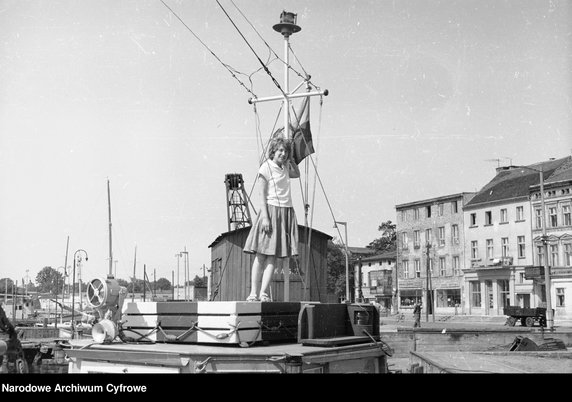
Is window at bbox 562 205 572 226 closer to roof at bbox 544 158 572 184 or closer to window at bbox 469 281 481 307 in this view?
roof at bbox 544 158 572 184

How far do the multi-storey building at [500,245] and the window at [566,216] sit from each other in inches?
73.1

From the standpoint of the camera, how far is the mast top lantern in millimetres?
5914

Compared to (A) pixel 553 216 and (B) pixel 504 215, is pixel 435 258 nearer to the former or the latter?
(B) pixel 504 215

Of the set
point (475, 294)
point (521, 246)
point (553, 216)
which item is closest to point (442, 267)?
point (475, 294)

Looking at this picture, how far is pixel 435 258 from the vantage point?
3450 centimetres

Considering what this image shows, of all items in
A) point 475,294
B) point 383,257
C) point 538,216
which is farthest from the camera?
point 475,294

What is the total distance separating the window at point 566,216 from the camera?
103 feet

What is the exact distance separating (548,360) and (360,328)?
10319 millimetres

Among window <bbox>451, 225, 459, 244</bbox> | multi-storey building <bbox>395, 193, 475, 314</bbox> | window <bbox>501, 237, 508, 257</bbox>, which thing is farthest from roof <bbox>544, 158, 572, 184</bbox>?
window <bbox>501, 237, 508, 257</bbox>

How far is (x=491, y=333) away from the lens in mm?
21109

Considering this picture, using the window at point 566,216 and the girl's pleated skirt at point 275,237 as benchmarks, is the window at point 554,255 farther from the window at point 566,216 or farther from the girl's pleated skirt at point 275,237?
the girl's pleated skirt at point 275,237

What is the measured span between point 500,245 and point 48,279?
114 ft

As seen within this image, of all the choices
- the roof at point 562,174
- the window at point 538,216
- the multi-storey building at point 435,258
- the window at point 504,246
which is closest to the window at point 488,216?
the multi-storey building at point 435,258
